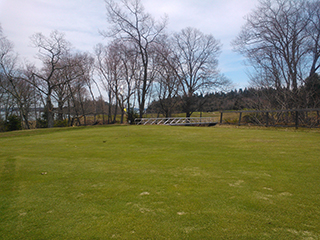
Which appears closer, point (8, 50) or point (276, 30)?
point (276, 30)

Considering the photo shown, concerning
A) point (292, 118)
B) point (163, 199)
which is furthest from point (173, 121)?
point (163, 199)

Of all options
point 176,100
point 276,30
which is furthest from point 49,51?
point 276,30

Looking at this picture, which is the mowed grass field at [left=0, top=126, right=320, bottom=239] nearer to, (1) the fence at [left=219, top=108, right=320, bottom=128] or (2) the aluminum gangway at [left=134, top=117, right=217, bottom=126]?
(1) the fence at [left=219, top=108, right=320, bottom=128]

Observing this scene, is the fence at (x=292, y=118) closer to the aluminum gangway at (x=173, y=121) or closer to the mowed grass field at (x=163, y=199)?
the aluminum gangway at (x=173, y=121)

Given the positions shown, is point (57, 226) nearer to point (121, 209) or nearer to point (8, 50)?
point (121, 209)

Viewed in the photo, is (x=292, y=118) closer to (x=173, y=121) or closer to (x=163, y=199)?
(x=173, y=121)

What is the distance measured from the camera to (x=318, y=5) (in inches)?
571

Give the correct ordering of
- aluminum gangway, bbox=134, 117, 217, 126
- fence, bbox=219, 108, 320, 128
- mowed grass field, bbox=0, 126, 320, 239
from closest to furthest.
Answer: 1. mowed grass field, bbox=0, 126, 320, 239
2. fence, bbox=219, 108, 320, 128
3. aluminum gangway, bbox=134, 117, 217, 126

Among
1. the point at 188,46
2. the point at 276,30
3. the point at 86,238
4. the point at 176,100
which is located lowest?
the point at 86,238

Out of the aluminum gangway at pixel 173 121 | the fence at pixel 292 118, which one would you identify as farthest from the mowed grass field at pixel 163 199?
the aluminum gangway at pixel 173 121

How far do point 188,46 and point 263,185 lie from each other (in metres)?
36.1

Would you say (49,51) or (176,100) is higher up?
(49,51)

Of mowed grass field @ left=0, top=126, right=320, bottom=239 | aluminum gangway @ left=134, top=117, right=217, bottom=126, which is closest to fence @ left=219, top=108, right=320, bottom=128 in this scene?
aluminum gangway @ left=134, top=117, right=217, bottom=126

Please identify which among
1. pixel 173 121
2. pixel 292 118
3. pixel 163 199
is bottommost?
pixel 163 199
